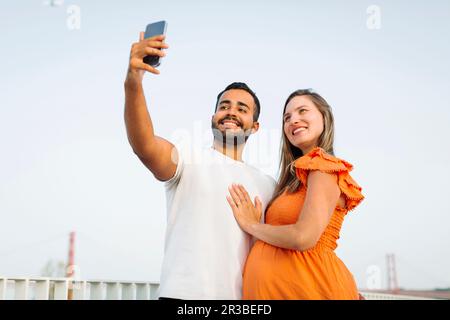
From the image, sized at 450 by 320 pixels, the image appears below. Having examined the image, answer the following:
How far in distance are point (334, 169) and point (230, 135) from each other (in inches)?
23.3

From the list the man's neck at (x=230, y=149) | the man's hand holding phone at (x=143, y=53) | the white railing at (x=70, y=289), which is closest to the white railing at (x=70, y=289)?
the white railing at (x=70, y=289)

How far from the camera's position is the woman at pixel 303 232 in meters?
1.84

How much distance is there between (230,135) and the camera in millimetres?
2318

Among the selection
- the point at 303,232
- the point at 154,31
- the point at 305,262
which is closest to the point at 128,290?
the point at 305,262

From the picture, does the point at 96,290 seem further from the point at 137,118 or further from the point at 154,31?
the point at 154,31

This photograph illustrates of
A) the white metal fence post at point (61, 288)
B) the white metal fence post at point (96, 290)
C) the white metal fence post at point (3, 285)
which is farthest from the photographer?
the white metal fence post at point (96, 290)

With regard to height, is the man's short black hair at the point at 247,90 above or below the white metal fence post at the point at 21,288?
above

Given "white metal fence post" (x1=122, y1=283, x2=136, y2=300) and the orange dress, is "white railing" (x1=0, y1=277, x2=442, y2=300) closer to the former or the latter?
"white metal fence post" (x1=122, y1=283, x2=136, y2=300)

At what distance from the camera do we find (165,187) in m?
2.12

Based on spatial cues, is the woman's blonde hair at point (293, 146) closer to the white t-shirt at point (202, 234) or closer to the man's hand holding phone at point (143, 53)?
the white t-shirt at point (202, 234)

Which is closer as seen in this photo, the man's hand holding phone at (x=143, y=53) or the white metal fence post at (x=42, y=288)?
the man's hand holding phone at (x=143, y=53)

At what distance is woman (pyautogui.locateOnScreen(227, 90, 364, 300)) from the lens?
1.84 meters

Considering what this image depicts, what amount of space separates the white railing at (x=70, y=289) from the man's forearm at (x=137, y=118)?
2.21 m
